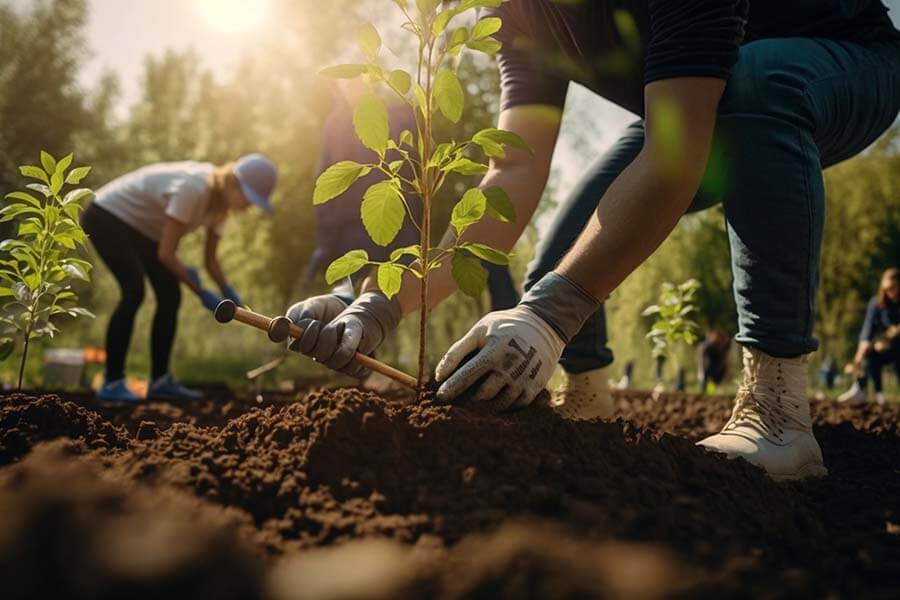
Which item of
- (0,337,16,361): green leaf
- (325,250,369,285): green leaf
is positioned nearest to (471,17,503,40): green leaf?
(325,250,369,285): green leaf

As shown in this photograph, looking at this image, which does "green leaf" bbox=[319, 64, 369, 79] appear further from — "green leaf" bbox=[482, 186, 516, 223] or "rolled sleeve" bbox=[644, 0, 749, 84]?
"rolled sleeve" bbox=[644, 0, 749, 84]

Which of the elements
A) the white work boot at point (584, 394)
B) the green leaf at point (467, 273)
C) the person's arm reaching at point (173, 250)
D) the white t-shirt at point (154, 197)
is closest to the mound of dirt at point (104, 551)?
the green leaf at point (467, 273)

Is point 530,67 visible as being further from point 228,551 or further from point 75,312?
point 228,551

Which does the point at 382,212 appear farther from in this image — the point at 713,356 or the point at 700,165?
the point at 713,356

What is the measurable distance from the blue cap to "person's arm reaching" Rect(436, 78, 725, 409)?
4885mm

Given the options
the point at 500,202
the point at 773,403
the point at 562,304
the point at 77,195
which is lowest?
the point at 773,403

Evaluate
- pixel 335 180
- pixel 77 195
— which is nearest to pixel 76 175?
pixel 77 195

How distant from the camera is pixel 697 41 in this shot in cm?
170

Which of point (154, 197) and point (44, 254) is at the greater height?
point (154, 197)

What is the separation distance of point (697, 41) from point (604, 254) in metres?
0.59

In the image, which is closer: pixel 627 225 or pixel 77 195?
pixel 627 225

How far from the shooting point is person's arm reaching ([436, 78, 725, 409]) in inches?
67.3

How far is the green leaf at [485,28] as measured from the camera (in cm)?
162

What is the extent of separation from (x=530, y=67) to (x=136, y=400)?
4451 millimetres
